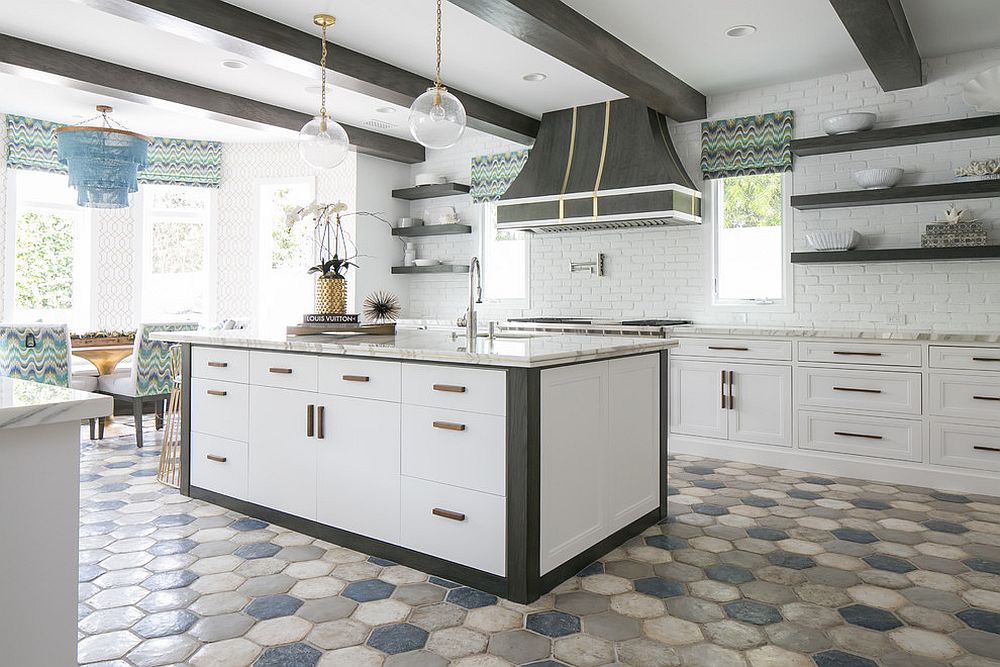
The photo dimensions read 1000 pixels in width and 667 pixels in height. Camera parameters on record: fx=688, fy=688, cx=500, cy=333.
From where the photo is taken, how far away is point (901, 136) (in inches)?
174

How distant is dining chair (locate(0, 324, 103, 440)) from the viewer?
187 inches

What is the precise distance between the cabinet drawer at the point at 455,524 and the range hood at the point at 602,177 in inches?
125

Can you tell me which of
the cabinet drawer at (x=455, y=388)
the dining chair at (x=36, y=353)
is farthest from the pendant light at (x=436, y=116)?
the dining chair at (x=36, y=353)

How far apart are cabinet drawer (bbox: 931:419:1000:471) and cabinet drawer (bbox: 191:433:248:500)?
3874 millimetres

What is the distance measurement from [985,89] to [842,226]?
1.53 m

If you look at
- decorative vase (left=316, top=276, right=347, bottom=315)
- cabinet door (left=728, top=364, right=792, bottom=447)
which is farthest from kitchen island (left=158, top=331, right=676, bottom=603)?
cabinet door (left=728, top=364, right=792, bottom=447)

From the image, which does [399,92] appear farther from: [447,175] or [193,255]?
[193,255]

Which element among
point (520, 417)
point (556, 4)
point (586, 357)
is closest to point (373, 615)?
point (520, 417)

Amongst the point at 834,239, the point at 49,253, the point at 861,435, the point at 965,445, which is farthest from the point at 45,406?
the point at 49,253

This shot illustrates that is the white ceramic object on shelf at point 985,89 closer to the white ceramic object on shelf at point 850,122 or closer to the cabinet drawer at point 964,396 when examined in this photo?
the white ceramic object on shelf at point 850,122

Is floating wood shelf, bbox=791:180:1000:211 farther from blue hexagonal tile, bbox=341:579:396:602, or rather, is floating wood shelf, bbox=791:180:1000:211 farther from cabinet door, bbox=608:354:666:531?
blue hexagonal tile, bbox=341:579:396:602

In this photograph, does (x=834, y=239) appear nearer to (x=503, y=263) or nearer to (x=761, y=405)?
(x=761, y=405)

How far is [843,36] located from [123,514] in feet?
15.9

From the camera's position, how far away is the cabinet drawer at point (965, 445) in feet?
12.7
